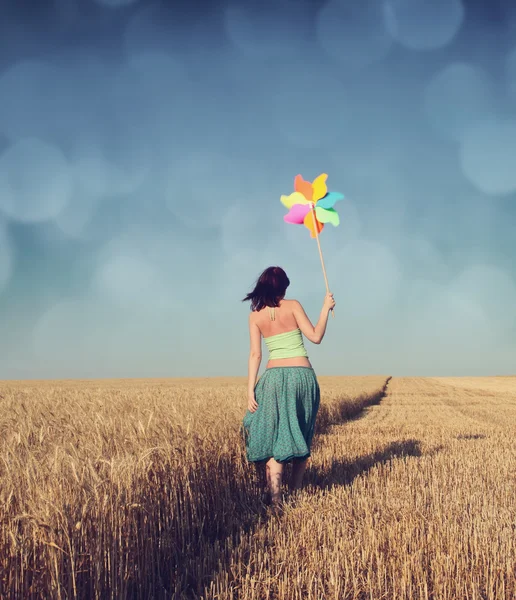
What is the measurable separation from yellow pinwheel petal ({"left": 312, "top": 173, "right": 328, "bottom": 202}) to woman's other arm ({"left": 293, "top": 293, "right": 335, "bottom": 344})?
1432 millimetres

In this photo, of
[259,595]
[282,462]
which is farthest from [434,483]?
[259,595]

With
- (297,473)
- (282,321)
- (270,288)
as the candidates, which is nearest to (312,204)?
(270,288)

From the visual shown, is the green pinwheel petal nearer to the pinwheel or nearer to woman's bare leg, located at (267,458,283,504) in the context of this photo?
the pinwheel

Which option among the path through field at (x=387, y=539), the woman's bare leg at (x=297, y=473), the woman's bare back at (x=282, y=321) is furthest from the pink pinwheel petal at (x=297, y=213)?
the path through field at (x=387, y=539)

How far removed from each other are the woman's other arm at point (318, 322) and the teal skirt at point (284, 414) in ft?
1.19

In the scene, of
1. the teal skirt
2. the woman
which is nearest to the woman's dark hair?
the woman

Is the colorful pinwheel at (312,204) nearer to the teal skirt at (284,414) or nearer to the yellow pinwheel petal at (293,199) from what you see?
the yellow pinwheel petal at (293,199)

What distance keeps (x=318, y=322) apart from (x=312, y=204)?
1667 millimetres

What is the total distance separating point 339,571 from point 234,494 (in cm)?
214

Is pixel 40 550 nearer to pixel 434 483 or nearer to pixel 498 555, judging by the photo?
pixel 498 555

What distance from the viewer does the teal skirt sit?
531 cm

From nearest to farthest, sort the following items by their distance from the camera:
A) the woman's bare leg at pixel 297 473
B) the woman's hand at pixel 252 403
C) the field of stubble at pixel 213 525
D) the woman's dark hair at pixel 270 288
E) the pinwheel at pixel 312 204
Result: the field of stubble at pixel 213 525 < the woman's dark hair at pixel 270 288 < the woman's hand at pixel 252 403 < the woman's bare leg at pixel 297 473 < the pinwheel at pixel 312 204

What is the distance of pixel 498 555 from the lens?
4.10 meters

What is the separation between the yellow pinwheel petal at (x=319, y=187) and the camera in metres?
6.16
